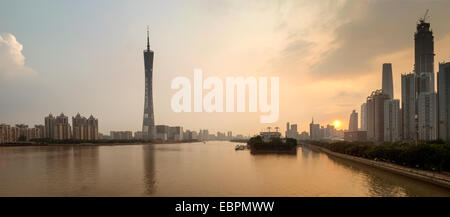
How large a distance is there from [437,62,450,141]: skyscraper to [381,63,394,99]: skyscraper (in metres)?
74.1

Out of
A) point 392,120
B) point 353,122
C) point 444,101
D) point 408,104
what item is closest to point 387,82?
point 353,122

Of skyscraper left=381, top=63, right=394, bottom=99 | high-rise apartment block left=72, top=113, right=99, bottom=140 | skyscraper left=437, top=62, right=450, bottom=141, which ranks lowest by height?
high-rise apartment block left=72, top=113, right=99, bottom=140

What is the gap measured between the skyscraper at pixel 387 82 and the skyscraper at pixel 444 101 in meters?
74.1

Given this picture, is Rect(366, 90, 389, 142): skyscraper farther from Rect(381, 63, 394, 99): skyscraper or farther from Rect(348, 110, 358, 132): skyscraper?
Rect(381, 63, 394, 99): skyscraper

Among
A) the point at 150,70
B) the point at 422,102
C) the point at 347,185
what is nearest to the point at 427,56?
the point at 422,102

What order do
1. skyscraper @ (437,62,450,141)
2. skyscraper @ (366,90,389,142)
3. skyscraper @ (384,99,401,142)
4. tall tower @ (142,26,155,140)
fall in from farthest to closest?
tall tower @ (142,26,155,140) < skyscraper @ (366,90,389,142) < skyscraper @ (384,99,401,142) < skyscraper @ (437,62,450,141)

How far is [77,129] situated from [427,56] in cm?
9894

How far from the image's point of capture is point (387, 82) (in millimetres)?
107750

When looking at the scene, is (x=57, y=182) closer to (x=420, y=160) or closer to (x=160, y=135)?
(x=420, y=160)

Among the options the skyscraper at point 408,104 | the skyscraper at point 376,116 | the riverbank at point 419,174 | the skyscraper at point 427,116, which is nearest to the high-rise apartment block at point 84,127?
the riverbank at point 419,174

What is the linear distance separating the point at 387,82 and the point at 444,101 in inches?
3137

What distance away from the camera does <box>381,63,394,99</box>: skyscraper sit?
4176 inches

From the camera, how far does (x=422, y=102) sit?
39375 mm

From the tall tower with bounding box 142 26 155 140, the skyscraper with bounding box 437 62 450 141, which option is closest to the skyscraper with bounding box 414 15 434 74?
the skyscraper with bounding box 437 62 450 141
